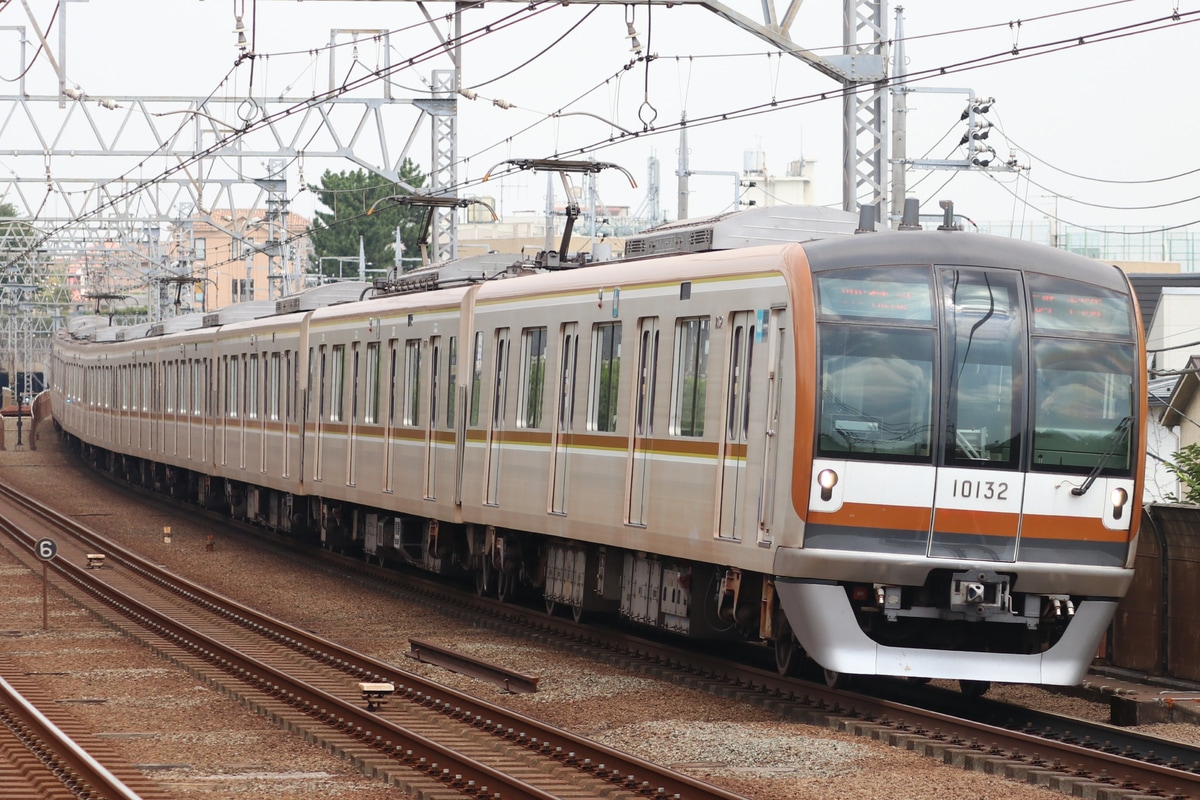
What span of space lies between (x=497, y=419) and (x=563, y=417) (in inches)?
68.5

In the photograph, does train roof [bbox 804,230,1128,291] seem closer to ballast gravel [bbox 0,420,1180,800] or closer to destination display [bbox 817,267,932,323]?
destination display [bbox 817,267,932,323]

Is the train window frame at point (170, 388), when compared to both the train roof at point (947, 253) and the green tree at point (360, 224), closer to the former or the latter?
the train roof at point (947, 253)

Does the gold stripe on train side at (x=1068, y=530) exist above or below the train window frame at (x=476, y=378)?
below

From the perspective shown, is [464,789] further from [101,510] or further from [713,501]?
[101,510]

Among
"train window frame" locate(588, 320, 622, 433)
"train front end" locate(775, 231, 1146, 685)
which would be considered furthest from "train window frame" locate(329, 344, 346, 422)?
"train front end" locate(775, 231, 1146, 685)

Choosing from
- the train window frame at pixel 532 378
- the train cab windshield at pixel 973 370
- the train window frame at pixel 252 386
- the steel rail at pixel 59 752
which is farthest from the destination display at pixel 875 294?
the train window frame at pixel 252 386

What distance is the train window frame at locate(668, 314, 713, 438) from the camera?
1234cm

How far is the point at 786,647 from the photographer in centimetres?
1195

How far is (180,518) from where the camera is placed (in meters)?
32.1

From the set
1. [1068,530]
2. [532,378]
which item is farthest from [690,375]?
[532,378]

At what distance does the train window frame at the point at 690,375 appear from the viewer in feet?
40.5

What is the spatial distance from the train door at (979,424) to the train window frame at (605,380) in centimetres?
347

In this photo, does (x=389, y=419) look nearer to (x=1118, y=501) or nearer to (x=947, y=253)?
(x=947, y=253)

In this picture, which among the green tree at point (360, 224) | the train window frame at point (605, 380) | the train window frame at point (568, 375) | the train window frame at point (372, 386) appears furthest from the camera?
the green tree at point (360, 224)
